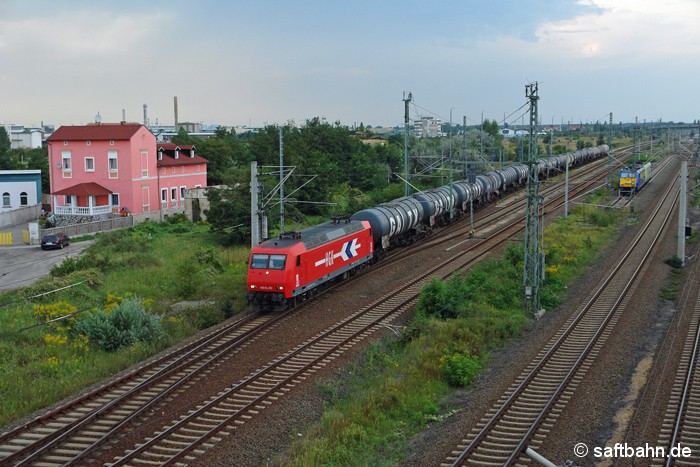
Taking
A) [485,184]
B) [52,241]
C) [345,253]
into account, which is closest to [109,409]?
[345,253]

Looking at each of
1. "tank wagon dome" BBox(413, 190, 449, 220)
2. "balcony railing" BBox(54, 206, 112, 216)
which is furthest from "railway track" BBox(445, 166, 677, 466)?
"balcony railing" BBox(54, 206, 112, 216)

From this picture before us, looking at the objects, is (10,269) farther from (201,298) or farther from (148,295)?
(201,298)

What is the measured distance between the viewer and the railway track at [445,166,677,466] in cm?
1435

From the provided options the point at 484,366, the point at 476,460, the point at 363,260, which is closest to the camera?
the point at 476,460

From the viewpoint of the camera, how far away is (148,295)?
1206 inches

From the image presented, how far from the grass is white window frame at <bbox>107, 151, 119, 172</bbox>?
356 inches

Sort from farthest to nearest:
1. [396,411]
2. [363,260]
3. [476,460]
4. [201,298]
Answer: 1. [363,260]
2. [201,298]
3. [396,411]
4. [476,460]

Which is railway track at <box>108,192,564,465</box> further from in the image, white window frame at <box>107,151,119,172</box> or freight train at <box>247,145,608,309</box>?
white window frame at <box>107,151,119,172</box>

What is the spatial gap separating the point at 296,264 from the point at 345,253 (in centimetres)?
520

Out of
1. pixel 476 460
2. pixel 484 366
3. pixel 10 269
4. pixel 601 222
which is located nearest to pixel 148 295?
pixel 10 269

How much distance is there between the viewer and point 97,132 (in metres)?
57.0

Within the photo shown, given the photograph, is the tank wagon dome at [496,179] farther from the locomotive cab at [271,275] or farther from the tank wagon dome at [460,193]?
the locomotive cab at [271,275]

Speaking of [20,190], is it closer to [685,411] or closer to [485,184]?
[485,184]

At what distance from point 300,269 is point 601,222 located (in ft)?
97.0
